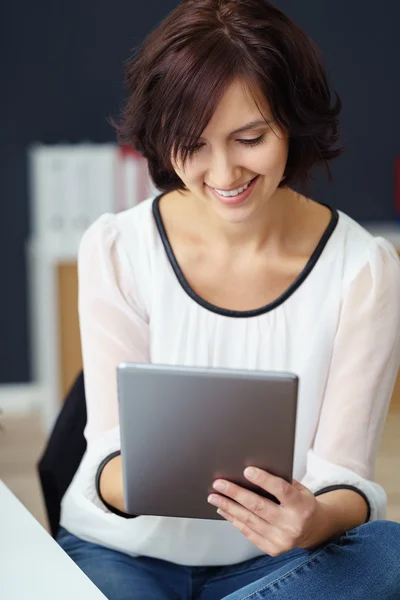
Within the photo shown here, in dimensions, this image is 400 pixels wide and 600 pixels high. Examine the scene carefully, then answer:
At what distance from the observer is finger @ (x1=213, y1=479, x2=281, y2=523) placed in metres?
1.35

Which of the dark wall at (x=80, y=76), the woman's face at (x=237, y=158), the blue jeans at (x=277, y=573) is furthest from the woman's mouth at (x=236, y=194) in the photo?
the dark wall at (x=80, y=76)

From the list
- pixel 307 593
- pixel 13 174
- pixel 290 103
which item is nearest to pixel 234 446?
pixel 307 593

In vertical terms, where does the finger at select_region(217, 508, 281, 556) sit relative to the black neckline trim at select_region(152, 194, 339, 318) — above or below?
below

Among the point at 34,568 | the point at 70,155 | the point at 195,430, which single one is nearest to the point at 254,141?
A: the point at 195,430

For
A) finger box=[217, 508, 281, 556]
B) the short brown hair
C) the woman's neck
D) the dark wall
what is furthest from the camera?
the dark wall

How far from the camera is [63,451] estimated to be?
1.75 m

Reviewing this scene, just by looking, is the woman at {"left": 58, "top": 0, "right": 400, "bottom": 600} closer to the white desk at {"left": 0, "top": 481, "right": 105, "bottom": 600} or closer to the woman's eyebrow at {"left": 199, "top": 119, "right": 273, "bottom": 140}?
the woman's eyebrow at {"left": 199, "top": 119, "right": 273, "bottom": 140}

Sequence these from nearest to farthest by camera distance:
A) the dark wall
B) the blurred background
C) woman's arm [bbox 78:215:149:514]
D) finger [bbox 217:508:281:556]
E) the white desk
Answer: the white desk, finger [bbox 217:508:281:556], woman's arm [bbox 78:215:149:514], the blurred background, the dark wall

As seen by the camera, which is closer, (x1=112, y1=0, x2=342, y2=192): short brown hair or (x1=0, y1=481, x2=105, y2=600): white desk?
(x1=0, y1=481, x2=105, y2=600): white desk

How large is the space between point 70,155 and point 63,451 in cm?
221

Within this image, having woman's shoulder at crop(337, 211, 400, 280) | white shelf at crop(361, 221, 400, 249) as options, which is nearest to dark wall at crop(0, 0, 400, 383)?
white shelf at crop(361, 221, 400, 249)

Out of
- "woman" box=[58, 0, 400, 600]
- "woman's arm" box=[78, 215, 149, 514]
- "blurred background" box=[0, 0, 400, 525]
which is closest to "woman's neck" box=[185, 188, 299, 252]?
"woman" box=[58, 0, 400, 600]

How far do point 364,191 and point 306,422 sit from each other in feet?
9.06

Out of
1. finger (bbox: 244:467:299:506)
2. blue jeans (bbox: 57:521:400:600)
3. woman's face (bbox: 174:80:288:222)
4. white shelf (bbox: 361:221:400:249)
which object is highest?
woman's face (bbox: 174:80:288:222)
